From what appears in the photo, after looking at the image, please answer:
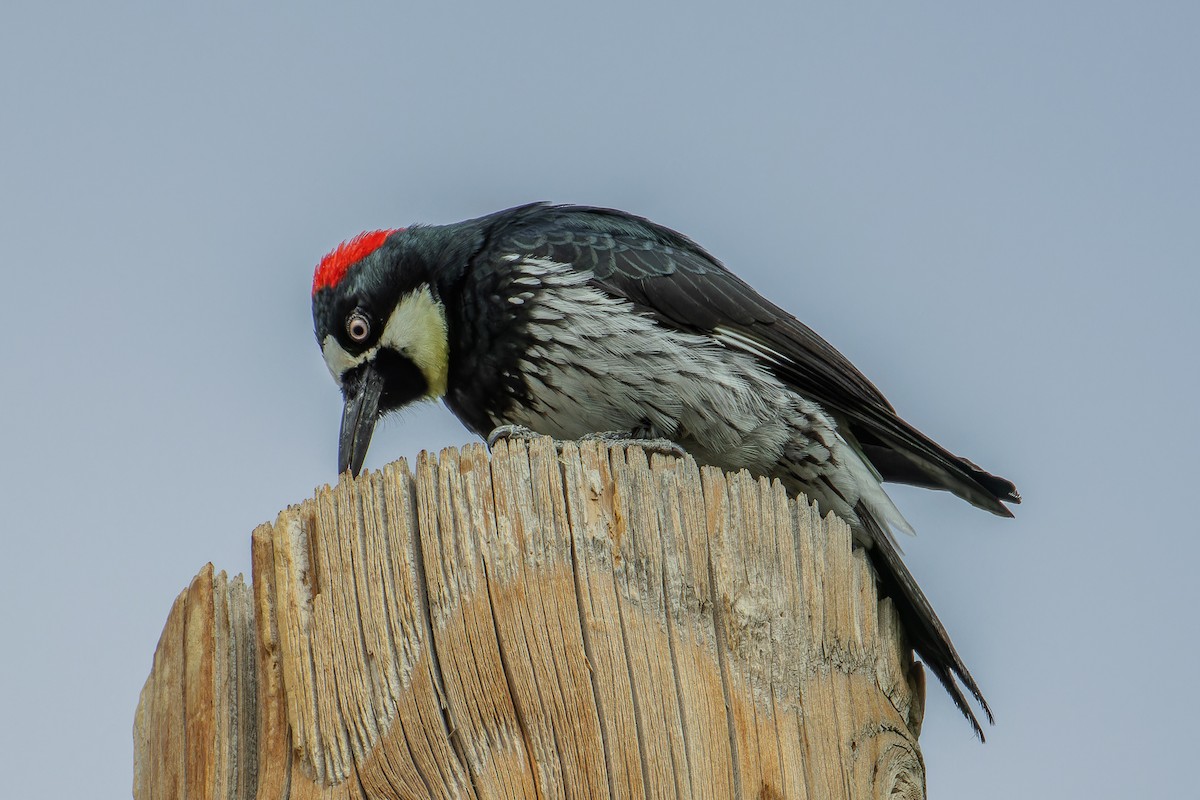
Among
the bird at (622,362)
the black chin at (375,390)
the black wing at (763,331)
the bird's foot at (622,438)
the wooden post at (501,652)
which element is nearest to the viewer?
the wooden post at (501,652)

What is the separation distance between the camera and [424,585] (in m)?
2.92

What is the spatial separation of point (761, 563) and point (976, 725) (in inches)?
66.8

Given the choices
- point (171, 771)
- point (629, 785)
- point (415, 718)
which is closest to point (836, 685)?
point (629, 785)

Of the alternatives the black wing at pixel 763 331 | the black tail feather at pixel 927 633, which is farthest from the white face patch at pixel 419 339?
the black tail feather at pixel 927 633

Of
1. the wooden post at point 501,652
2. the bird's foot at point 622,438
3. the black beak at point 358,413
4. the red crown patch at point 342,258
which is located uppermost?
the red crown patch at point 342,258

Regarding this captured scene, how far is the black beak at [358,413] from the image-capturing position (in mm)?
5066

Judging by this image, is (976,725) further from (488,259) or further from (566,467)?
(488,259)

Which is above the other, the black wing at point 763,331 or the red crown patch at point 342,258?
the red crown patch at point 342,258

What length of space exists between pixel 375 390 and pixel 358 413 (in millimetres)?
141

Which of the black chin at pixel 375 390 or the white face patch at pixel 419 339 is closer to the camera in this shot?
the black chin at pixel 375 390

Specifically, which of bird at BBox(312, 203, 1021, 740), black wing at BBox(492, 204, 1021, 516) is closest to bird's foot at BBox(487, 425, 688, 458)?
bird at BBox(312, 203, 1021, 740)

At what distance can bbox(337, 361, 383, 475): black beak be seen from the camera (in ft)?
16.6

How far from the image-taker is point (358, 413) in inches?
207

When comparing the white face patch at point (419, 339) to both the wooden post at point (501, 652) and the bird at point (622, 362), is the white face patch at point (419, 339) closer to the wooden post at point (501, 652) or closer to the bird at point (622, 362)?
the bird at point (622, 362)
